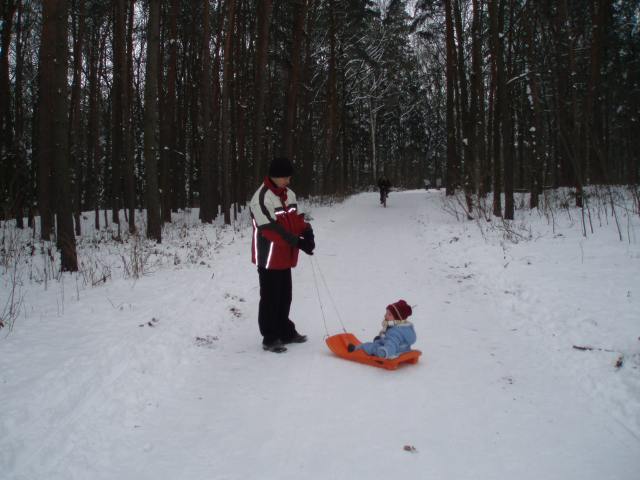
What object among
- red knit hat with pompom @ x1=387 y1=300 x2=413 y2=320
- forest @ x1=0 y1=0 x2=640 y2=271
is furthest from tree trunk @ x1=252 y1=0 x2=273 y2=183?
red knit hat with pompom @ x1=387 y1=300 x2=413 y2=320

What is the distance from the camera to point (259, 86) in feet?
54.2

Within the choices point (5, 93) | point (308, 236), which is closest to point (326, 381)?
point (308, 236)

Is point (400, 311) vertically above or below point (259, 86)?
below

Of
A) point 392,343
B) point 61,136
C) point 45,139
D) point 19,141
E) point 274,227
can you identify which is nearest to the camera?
point 392,343

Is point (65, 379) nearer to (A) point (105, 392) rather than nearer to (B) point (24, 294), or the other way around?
(A) point (105, 392)

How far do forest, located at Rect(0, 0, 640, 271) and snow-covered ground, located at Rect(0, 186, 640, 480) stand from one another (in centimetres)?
322

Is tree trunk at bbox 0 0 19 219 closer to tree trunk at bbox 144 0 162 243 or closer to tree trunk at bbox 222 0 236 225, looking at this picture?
tree trunk at bbox 144 0 162 243

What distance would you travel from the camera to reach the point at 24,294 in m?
7.26

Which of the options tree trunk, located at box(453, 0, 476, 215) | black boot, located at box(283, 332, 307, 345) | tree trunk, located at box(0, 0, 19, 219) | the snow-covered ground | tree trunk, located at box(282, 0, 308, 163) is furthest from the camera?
tree trunk, located at box(282, 0, 308, 163)

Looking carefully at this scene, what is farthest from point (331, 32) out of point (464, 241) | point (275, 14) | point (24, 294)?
point (24, 294)

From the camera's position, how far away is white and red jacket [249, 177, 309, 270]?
208 inches

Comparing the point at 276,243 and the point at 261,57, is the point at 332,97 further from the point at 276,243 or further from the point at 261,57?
the point at 276,243

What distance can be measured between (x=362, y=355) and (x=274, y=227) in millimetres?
1784

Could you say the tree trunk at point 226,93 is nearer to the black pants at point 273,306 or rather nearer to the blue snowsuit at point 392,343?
the black pants at point 273,306
